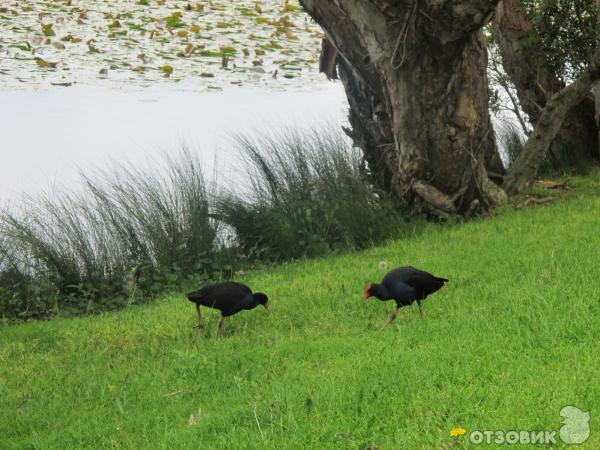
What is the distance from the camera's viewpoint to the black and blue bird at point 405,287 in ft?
19.6

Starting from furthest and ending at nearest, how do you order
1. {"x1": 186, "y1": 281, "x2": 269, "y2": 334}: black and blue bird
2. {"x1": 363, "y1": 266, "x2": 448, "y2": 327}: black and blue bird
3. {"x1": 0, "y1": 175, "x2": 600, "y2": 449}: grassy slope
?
{"x1": 186, "y1": 281, "x2": 269, "y2": 334}: black and blue bird, {"x1": 363, "y1": 266, "x2": 448, "y2": 327}: black and blue bird, {"x1": 0, "y1": 175, "x2": 600, "y2": 449}: grassy slope

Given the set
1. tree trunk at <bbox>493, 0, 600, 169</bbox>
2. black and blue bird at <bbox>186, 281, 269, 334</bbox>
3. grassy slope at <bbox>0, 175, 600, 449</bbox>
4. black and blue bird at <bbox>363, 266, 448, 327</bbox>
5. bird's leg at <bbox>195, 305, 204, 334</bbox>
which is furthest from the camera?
tree trunk at <bbox>493, 0, 600, 169</bbox>

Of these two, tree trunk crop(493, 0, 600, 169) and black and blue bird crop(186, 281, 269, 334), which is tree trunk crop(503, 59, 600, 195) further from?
black and blue bird crop(186, 281, 269, 334)

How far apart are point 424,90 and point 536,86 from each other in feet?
11.7

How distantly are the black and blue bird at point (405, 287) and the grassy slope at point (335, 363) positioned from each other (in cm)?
20

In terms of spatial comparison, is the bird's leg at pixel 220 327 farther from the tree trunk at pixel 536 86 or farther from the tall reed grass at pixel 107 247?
the tree trunk at pixel 536 86

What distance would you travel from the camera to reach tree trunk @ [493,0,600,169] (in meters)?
12.4

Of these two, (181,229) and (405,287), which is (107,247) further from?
(405,287)

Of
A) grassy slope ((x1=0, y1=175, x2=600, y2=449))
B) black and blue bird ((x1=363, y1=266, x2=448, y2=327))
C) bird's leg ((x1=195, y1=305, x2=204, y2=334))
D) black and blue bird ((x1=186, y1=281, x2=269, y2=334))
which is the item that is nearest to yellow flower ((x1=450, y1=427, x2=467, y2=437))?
grassy slope ((x1=0, y1=175, x2=600, y2=449))

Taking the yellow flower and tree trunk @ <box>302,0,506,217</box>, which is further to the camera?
tree trunk @ <box>302,0,506,217</box>

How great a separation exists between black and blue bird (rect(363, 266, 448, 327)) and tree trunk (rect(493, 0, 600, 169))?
6.92 metres

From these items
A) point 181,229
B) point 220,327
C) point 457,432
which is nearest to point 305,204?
point 181,229

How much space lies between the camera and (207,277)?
9578 millimetres

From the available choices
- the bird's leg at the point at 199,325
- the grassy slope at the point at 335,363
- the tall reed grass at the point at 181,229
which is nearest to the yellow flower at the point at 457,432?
the grassy slope at the point at 335,363
